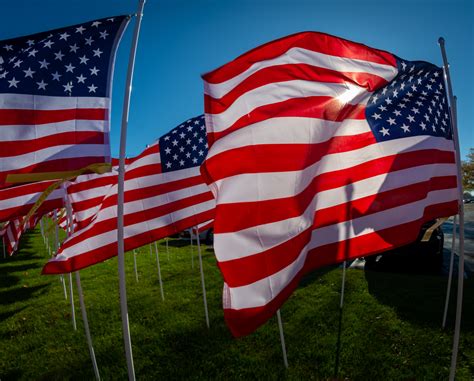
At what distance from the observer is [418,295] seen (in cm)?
661

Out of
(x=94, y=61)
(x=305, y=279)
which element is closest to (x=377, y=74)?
(x=94, y=61)

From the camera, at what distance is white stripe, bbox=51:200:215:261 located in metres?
3.95

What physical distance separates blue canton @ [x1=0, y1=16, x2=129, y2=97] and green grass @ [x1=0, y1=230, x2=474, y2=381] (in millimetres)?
3687

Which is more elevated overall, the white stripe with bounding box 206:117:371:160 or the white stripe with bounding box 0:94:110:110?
the white stripe with bounding box 0:94:110:110

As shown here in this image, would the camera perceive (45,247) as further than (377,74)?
Yes

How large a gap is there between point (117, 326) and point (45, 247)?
16526 millimetres

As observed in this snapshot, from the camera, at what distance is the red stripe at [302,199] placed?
262cm

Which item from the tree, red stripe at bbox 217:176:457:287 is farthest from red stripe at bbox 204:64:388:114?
the tree

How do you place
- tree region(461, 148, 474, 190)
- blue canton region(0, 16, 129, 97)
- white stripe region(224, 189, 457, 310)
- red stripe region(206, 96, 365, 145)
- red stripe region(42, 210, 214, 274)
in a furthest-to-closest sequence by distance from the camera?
1. tree region(461, 148, 474, 190)
2. red stripe region(42, 210, 214, 274)
3. blue canton region(0, 16, 129, 97)
4. red stripe region(206, 96, 365, 145)
5. white stripe region(224, 189, 457, 310)

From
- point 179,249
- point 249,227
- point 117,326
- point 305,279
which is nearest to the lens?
point 249,227

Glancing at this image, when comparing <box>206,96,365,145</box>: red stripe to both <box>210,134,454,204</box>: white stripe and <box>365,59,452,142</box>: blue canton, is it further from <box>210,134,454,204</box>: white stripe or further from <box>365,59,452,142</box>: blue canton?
<box>365,59,452,142</box>: blue canton

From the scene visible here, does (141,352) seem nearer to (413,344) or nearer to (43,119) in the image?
(43,119)

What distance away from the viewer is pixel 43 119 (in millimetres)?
3148

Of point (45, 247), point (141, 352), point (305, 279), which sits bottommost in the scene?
point (45, 247)
